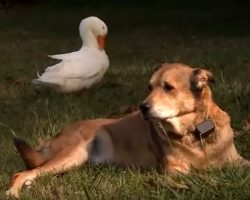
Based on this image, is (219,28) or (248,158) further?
(219,28)

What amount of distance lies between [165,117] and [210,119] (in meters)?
0.33

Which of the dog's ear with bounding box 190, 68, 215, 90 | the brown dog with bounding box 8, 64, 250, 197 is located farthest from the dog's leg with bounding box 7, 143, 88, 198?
the dog's ear with bounding box 190, 68, 215, 90

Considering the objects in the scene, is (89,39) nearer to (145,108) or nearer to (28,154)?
(28,154)

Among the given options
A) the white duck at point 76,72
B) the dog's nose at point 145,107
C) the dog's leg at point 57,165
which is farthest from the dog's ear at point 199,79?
the white duck at point 76,72

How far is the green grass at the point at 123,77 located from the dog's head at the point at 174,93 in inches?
17.0

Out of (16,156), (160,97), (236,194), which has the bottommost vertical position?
(16,156)

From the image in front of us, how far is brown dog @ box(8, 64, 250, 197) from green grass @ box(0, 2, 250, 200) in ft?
0.45

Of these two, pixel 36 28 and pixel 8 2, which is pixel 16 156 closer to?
pixel 36 28

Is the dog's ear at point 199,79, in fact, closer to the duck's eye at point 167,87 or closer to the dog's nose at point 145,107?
the duck's eye at point 167,87

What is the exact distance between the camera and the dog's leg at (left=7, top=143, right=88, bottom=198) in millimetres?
4766

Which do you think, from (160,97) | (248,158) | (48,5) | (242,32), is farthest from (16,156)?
(48,5)

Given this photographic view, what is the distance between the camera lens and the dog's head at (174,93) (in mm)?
4734

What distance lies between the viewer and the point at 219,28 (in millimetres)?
Result: 16750

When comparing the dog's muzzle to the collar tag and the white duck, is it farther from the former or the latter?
the white duck
